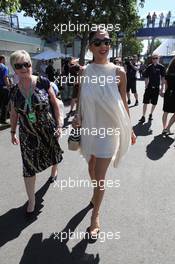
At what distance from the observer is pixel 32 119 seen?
3.58 m

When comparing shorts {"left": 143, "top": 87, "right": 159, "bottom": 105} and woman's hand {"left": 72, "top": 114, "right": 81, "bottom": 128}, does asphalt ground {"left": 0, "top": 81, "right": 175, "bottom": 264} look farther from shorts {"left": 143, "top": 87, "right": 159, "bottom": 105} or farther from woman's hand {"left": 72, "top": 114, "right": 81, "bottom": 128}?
shorts {"left": 143, "top": 87, "right": 159, "bottom": 105}

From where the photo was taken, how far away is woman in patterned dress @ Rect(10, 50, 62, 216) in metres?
3.46

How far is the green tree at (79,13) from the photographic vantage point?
1816cm

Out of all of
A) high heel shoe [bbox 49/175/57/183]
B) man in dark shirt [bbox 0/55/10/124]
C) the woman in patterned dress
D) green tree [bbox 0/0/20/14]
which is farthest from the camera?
man in dark shirt [bbox 0/55/10/124]

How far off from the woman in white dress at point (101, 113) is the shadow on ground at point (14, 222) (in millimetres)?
752

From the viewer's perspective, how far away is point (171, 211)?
3.85 m

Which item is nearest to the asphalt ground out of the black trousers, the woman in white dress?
the woman in white dress

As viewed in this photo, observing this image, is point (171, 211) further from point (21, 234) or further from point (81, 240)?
point (21, 234)

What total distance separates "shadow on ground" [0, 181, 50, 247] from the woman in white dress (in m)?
0.75

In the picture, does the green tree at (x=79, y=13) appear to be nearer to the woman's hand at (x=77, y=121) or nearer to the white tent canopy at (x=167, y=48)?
the woman's hand at (x=77, y=121)

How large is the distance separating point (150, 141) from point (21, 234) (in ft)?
13.7

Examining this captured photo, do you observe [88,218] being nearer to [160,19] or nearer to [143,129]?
[143,129]

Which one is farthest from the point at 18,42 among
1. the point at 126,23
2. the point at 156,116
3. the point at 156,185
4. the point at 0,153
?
the point at 156,185
